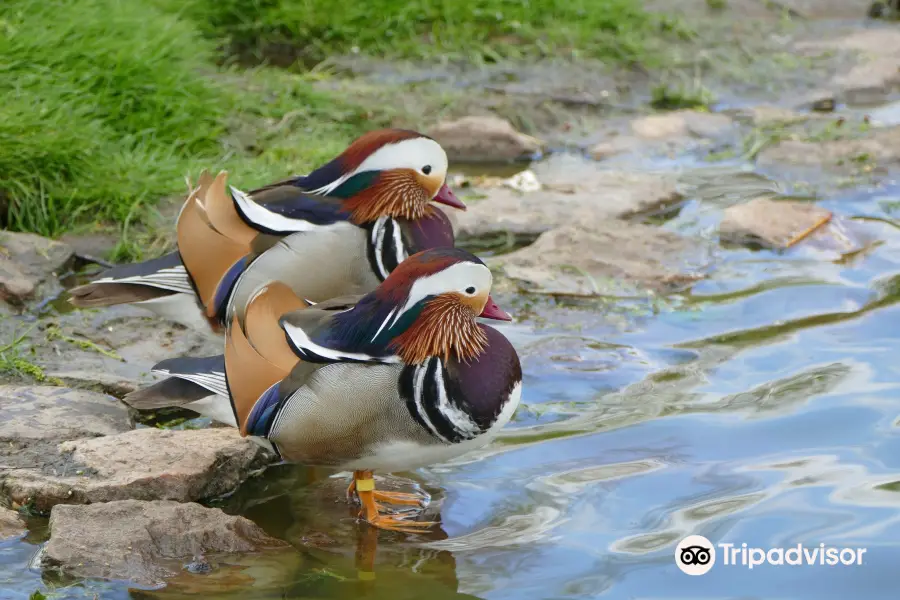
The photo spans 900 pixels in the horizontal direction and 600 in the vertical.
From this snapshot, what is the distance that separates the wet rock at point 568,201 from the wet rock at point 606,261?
256 millimetres

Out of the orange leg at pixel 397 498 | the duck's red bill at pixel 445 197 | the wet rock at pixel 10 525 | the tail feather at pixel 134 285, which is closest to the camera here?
the wet rock at pixel 10 525

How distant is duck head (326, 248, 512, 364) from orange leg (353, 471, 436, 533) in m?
0.41

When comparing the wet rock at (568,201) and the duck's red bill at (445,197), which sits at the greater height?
the duck's red bill at (445,197)

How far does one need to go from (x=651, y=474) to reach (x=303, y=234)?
1350mm

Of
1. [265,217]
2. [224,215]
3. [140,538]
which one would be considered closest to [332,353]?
[140,538]

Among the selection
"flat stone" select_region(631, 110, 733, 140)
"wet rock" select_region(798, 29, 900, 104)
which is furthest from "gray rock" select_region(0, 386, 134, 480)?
"wet rock" select_region(798, 29, 900, 104)

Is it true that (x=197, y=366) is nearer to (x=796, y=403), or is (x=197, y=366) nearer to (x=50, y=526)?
(x=50, y=526)

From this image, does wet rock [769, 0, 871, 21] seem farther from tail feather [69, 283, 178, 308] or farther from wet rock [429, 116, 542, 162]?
tail feather [69, 283, 178, 308]

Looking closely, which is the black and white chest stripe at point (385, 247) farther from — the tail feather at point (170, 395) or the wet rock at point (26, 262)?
the wet rock at point (26, 262)

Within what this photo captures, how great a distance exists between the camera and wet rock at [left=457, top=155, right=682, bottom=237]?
573 centimetres

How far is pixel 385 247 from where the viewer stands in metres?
4.25

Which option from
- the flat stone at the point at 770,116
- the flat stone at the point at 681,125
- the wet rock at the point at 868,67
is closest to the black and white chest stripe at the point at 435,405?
the flat stone at the point at 681,125

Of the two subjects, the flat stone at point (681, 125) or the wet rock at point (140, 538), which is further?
the flat stone at point (681, 125)

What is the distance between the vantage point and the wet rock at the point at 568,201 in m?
5.73
